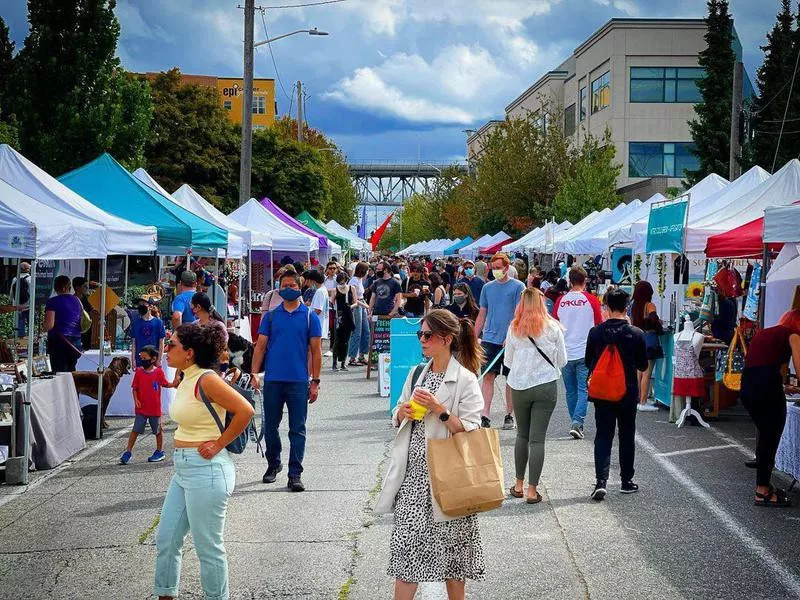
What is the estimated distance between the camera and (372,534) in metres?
7.26

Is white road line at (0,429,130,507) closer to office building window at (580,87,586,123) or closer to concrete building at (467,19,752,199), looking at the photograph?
concrete building at (467,19,752,199)

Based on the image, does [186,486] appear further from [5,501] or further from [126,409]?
[126,409]

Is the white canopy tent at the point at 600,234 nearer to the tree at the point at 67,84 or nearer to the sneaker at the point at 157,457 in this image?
the tree at the point at 67,84

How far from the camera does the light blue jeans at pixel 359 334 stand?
18969mm

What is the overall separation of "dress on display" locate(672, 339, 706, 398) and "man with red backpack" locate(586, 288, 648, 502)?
167 inches

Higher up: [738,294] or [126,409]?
A: [738,294]

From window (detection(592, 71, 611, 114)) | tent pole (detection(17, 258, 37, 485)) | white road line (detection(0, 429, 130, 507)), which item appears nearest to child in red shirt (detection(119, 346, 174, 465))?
white road line (detection(0, 429, 130, 507))

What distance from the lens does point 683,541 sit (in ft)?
23.4

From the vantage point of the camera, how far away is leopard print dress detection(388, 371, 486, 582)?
4980mm

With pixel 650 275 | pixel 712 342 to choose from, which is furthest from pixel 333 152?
pixel 712 342

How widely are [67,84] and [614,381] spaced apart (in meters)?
20.1

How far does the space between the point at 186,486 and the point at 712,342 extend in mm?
9602

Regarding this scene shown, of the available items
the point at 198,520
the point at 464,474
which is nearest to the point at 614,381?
the point at 464,474

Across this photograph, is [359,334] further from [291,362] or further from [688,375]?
[291,362]
